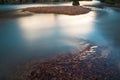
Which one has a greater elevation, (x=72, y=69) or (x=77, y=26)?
(x=72, y=69)

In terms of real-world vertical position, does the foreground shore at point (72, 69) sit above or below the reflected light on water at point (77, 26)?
above

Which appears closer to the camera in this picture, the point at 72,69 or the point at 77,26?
the point at 72,69

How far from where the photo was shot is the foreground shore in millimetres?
9070

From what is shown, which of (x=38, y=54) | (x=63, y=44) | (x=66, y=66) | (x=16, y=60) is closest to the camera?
(x=66, y=66)

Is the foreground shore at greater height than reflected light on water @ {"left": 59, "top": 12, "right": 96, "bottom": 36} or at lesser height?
greater

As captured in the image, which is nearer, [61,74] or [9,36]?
[61,74]

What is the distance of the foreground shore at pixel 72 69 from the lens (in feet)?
29.8

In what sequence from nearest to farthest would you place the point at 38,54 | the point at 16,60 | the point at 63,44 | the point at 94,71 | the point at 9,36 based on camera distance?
1. the point at 94,71
2. the point at 16,60
3. the point at 38,54
4. the point at 63,44
5. the point at 9,36

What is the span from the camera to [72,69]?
9.87 meters

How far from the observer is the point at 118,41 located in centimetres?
1584

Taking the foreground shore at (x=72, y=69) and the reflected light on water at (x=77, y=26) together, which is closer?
the foreground shore at (x=72, y=69)

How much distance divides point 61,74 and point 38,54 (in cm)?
365

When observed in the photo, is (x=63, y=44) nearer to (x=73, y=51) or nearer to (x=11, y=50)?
(x=73, y=51)

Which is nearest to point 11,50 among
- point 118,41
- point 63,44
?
point 63,44
